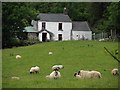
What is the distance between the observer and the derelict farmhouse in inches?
2483

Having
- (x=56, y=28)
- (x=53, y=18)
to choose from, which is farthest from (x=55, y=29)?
(x=53, y=18)

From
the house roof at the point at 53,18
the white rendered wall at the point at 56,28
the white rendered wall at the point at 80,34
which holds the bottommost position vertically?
the white rendered wall at the point at 80,34

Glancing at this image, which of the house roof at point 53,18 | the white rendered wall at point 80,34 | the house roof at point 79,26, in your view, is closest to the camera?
the house roof at point 53,18

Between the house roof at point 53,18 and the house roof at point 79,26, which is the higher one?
the house roof at point 53,18

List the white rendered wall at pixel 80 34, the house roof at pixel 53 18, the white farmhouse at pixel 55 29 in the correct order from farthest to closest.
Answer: the white rendered wall at pixel 80 34 < the house roof at pixel 53 18 < the white farmhouse at pixel 55 29

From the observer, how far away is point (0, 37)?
4297cm

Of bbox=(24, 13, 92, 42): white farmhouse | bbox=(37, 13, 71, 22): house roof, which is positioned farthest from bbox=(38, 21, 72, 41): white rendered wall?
bbox=(37, 13, 71, 22): house roof

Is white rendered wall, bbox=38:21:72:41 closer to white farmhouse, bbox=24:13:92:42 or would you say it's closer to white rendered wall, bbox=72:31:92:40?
white farmhouse, bbox=24:13:92:42

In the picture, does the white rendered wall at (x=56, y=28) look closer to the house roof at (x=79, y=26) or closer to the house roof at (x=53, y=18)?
the house roof at (x=53, y=18)

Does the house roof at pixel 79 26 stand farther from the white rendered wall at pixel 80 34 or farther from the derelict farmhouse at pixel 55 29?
the white rendered wall at pixel 80 34

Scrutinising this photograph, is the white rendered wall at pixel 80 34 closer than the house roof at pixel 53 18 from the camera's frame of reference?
No

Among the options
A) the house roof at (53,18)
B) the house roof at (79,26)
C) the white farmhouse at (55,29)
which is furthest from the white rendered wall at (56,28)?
the house roof at (79,26)

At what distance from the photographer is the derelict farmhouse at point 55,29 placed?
63.1 meters

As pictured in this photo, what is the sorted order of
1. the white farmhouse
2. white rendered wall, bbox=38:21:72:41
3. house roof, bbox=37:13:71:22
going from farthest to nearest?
house roof, bbox=37:13:71:22 < white rendered wall, bbox=38:21:72:41 < the white farmhouse
